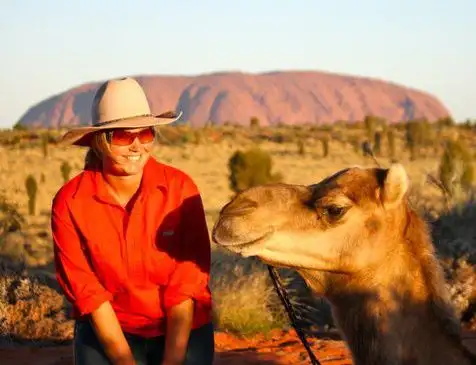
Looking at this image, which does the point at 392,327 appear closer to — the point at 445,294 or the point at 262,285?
the point at 445,294

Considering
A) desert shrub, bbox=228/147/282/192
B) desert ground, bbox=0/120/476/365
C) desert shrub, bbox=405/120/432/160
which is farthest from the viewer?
desert shrub, bbox=405/120/432/160

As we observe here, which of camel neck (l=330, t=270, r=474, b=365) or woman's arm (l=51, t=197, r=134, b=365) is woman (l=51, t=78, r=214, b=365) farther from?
camel neck (l=330, t=270, r=474, b=365)

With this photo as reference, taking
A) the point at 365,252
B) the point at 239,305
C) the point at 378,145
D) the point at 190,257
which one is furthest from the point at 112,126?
the point at 378,145

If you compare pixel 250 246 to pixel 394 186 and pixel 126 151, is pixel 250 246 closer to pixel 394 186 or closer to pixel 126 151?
pixel 394 186

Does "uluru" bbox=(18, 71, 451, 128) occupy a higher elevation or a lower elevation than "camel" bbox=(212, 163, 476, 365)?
lower

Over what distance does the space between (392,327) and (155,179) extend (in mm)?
1704

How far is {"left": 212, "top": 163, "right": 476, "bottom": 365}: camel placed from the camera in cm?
445

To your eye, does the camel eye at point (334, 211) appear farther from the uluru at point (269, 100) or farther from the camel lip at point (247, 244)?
the uluru at point (269, 100)

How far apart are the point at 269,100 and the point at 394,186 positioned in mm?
174827

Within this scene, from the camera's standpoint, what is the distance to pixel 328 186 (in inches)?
184

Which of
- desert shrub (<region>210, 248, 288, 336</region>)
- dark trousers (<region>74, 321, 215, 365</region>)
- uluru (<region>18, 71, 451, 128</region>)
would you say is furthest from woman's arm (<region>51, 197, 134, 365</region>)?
uluru (<region>18, 71, 451, 128</region>)

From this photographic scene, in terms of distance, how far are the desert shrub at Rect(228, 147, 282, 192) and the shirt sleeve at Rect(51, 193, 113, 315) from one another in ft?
73.7

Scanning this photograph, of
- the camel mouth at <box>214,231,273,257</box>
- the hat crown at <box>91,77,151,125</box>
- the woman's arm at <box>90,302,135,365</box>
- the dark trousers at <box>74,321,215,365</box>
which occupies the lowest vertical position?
the dark trousers at <box>74,321,215,365</box>

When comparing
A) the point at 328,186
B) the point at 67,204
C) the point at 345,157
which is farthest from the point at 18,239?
the point at 345,157
